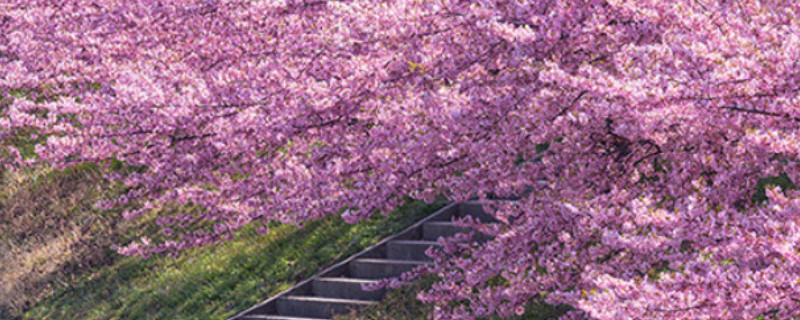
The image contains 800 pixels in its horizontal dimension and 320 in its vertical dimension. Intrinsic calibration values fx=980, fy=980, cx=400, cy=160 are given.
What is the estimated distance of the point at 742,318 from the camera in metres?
4.68

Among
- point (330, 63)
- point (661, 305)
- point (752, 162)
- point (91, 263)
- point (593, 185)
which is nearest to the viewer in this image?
point (661, 305)

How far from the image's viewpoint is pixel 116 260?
14.3m

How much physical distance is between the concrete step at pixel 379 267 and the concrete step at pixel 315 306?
447mm

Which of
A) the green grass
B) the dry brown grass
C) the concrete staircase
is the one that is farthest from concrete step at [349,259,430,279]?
the dry brown grass

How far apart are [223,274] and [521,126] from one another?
7.11 meters

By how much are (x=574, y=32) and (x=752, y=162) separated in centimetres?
136

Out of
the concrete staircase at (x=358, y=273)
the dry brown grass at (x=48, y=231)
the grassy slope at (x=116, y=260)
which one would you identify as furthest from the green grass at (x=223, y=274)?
the dry brown grass at (x=48, y=231)

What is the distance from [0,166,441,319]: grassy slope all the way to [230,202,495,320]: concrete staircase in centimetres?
29

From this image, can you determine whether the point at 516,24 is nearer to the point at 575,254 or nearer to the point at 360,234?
the point at 575,254

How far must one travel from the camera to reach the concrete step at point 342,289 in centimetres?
1133

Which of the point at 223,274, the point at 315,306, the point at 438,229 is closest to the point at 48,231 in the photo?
the point at 223,274

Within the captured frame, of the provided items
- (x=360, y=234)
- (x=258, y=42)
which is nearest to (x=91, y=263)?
(x=360, y=234)

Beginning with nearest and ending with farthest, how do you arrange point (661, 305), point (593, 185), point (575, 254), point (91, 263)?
point (661, 305), point (575, 254), point (593, 185), point (91, 263)

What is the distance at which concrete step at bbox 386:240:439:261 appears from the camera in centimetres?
1149
